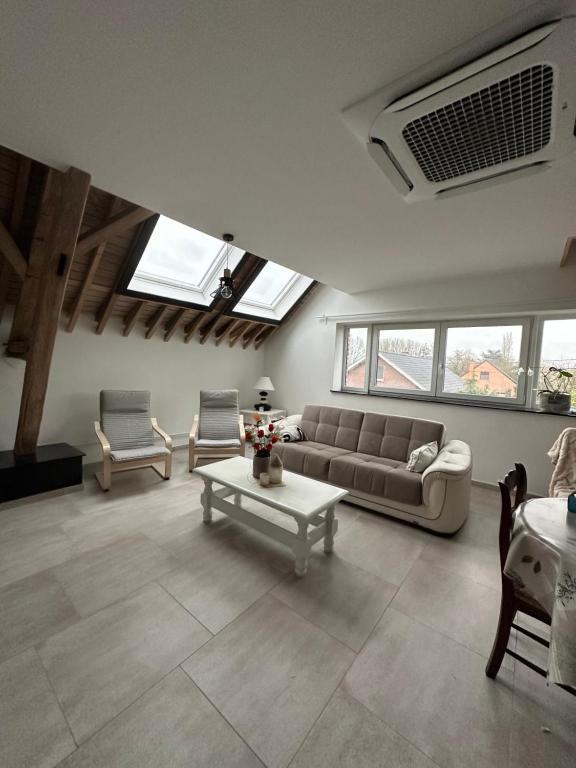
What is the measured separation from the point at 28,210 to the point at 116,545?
275cm

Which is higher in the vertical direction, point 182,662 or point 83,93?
point 83,93

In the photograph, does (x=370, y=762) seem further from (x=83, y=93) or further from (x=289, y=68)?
(x=83, y=93)

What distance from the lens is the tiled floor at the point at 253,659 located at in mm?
1072

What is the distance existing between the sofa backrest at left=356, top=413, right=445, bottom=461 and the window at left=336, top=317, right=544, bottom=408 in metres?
0.93

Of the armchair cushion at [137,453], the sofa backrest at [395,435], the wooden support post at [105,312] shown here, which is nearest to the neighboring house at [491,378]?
the sofa backrest at [395,435]

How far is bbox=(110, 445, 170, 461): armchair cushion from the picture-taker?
3100mm

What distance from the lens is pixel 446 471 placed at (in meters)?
2.36

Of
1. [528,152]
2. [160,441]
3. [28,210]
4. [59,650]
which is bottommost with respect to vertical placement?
[59,650]

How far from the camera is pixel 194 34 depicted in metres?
1.03

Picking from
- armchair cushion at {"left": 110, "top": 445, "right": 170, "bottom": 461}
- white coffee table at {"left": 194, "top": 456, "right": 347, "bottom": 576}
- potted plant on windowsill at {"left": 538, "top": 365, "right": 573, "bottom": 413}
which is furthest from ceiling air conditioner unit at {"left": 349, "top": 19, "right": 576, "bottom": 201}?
armchair cushion at {"left": 110, "top": 445, "right": 170, "bottom": 461}

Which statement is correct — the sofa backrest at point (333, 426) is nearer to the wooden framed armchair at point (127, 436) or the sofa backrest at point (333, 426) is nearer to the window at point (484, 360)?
the window at point (484, 360)

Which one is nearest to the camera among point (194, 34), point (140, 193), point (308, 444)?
point (194, 34)

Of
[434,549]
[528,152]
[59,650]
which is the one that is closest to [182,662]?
[59,650]

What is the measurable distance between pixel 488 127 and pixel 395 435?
2562mm
